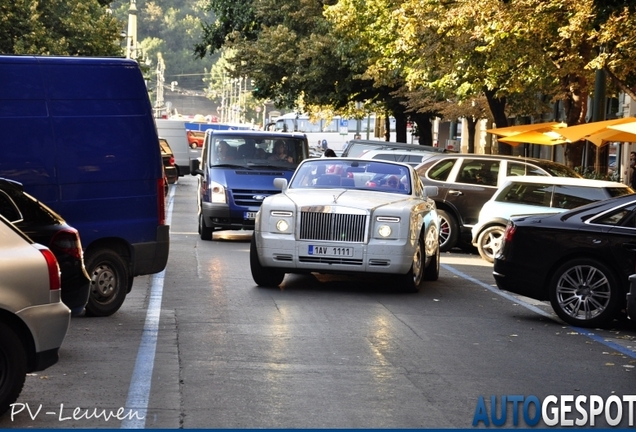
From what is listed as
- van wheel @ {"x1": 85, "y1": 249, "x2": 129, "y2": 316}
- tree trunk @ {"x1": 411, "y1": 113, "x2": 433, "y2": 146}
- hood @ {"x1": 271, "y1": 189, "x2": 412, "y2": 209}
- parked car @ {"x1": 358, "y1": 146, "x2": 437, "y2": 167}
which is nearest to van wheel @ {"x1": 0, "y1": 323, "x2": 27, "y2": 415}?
van wheel @ {"x1": 85, "y1": 249, "x2": 129, "y2": 316}

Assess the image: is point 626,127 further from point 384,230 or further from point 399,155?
point 399,155

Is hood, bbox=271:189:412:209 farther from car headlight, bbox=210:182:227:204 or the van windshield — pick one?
the van windshield

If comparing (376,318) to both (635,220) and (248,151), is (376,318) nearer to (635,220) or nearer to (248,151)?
(635,220)

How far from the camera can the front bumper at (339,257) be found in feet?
46.8

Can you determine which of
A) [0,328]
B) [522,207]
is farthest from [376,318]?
[522,207]

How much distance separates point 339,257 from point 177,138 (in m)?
34.9

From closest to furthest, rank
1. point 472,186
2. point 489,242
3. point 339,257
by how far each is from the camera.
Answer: point 339,257
point 489,242
point 472,186

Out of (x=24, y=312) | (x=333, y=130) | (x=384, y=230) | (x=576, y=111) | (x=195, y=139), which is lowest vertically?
(x=195, y=139)

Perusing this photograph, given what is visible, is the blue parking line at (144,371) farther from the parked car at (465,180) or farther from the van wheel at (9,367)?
the parked car at (465,180)

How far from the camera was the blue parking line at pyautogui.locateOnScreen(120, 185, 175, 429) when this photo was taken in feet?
24.6

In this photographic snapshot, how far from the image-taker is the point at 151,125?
12.7 meters

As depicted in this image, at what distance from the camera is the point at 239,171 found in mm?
22531

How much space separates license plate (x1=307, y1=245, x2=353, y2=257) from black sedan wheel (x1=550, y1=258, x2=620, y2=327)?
8.37 feet

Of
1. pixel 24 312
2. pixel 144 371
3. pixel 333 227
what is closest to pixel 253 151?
pixel 333 227
